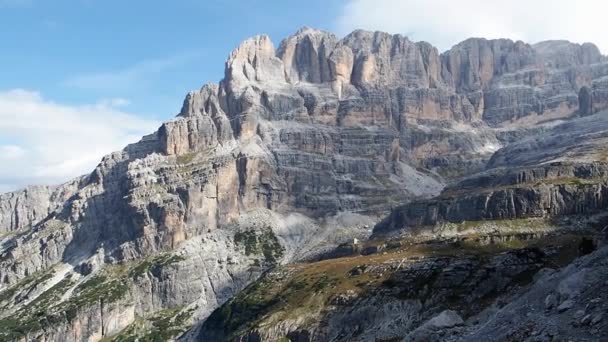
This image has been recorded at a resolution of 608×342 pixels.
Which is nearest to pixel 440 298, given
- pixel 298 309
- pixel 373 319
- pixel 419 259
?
pixel 373 319

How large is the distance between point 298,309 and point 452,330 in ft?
420

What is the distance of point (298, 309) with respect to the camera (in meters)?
181

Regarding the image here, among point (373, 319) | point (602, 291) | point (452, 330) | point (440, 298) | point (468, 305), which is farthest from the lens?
point (373, 319)

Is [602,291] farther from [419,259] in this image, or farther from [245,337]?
[245,337]

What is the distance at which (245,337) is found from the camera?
184 meters

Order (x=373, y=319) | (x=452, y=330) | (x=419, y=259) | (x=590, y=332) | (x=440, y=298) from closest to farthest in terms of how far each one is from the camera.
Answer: (x=590, y=332) → (x=452, y=330) → (x=440, y=298) → (x=373, y=319) → (x=419, y=259)

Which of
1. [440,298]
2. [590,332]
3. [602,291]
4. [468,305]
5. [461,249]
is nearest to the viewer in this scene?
[590,332]

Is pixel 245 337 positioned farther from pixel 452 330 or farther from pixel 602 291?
pixel 602 291

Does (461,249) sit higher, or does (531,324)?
(531,324)

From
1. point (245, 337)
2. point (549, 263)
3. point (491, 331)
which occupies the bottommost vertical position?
point (245, 337)

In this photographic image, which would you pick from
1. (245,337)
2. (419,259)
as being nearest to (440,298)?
(419,259)

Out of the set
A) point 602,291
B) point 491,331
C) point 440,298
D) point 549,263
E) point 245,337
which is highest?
point 602,291

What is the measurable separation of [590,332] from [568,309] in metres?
4.68

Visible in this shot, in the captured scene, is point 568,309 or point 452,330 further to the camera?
point 452,330
